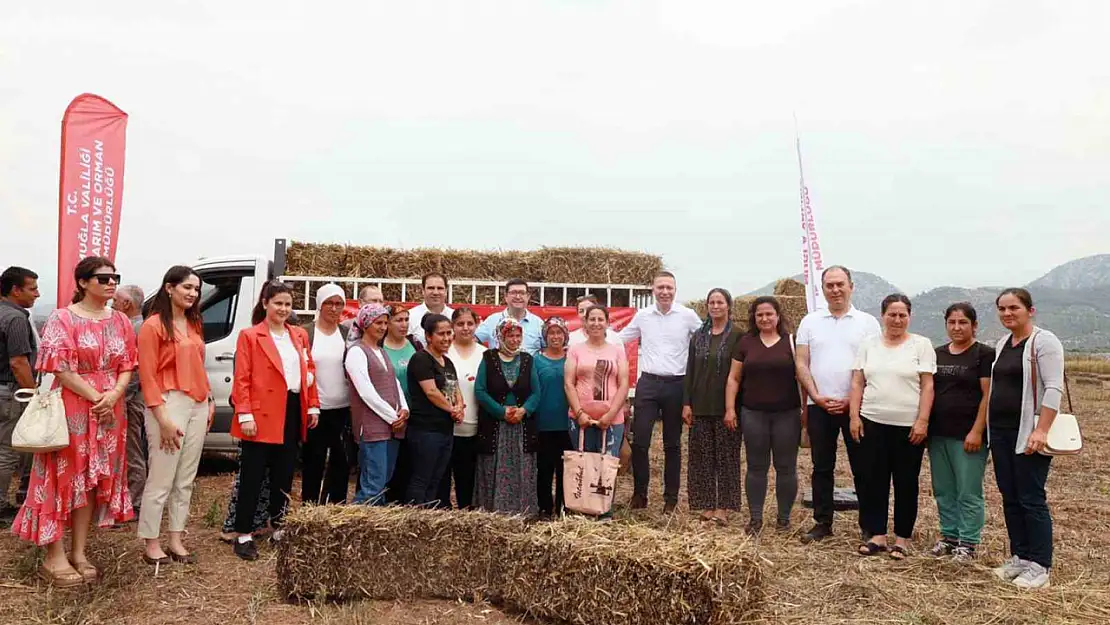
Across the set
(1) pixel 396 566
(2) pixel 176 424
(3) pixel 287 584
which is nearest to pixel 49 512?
(2) pixel 176 424

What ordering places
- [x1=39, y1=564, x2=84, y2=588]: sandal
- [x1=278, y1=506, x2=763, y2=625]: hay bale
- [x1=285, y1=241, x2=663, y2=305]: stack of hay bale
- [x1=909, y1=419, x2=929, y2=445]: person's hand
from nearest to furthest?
1. [x1=278, y1=506, x2=763, y2=625]: hay bale
2. [x1=39, y1=564, x2=84, y2=588]: sandal
3. [x1=909, y1=419, x2=929, y2=445]: person's hand
4. [x1=285, y1=241, x2=663, y2=305]: stack of hay bale

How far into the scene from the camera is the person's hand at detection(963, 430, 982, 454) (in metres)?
4.66

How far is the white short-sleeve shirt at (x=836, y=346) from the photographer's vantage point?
5234 mm

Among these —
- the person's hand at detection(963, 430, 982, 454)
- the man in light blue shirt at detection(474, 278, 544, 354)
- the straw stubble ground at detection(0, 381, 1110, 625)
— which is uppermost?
the man in light blue shirt at detection(474, 278, 544, 354)

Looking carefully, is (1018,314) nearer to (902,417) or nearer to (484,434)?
(902,417)

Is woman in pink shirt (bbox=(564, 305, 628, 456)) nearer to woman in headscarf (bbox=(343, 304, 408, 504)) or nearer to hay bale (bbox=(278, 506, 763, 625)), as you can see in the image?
woman in headscarf (bbox=(343, 304, 408, 504))

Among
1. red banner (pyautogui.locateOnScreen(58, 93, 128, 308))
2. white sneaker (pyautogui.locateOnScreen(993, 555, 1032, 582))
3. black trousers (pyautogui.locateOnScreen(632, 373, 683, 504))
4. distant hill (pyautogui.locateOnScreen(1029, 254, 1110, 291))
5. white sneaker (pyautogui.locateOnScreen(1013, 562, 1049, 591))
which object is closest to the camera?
white sneaker (pyautogui.locateOnScreen(1013, 562, 1049, 591))

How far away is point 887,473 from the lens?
5020mm

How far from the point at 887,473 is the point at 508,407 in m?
2.53

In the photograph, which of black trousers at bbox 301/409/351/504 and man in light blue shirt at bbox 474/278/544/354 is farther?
man in light blue shirt at bbox 474/278/544/354

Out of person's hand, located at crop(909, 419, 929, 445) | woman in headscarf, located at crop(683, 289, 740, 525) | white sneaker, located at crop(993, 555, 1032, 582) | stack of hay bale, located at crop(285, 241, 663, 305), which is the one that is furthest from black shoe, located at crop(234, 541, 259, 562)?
white sneaker, located at crop(993, 555, 1032, 582)

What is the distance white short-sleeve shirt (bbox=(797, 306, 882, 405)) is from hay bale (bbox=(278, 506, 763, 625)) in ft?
6.58

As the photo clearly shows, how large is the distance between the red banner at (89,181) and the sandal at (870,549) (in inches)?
251

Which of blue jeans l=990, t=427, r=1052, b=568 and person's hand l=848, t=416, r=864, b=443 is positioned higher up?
person's hand l=848, t=416, r=864, b=443
